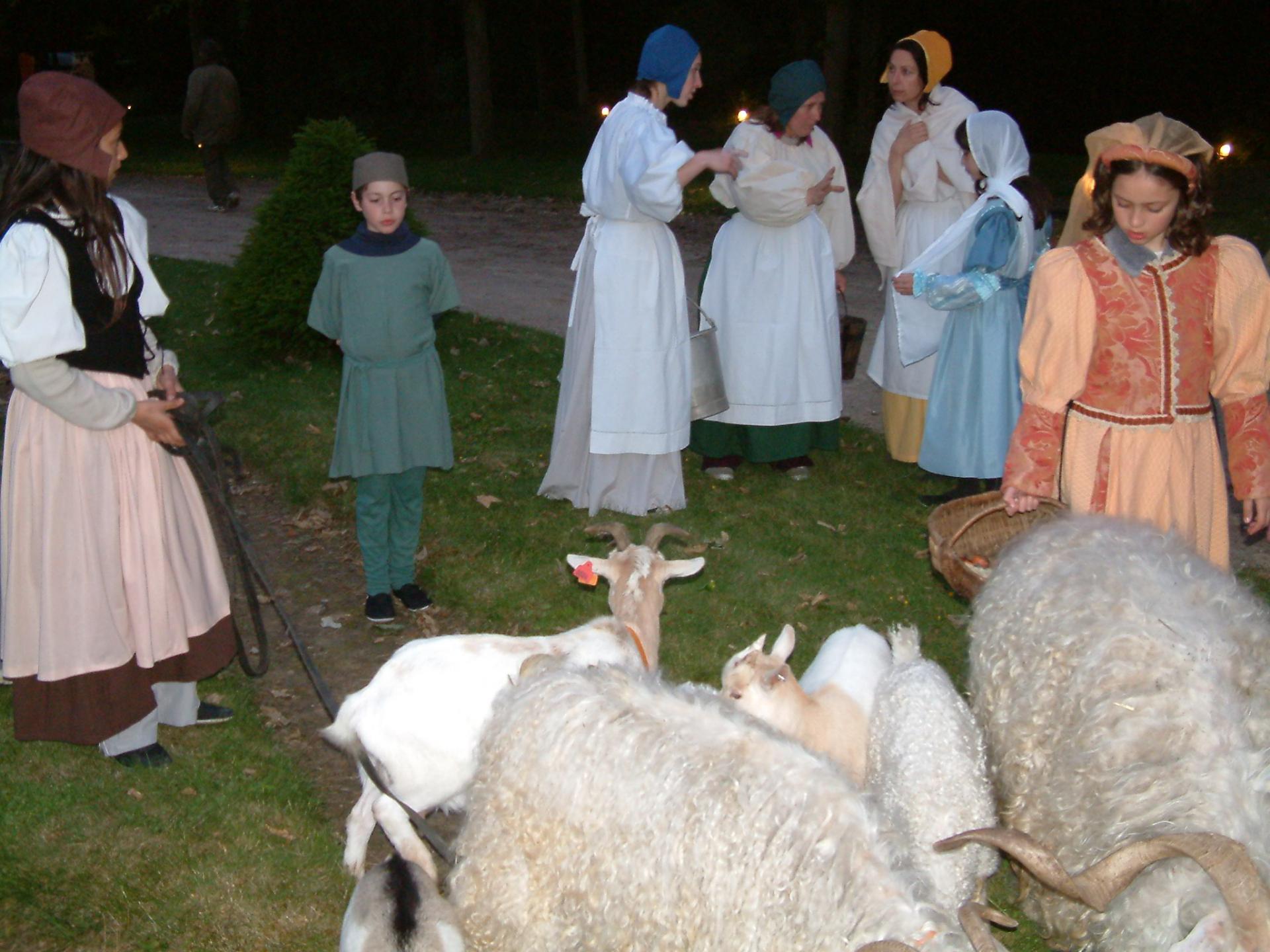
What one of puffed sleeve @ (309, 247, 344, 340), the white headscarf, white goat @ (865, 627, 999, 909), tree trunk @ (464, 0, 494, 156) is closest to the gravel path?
the white headscarf

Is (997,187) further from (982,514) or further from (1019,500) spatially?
(1019,500)

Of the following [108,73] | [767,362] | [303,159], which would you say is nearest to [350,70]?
[108,73]

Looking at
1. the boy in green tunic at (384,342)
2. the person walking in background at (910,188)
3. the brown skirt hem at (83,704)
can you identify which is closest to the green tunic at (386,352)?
the boy in green tunic at (384,342)

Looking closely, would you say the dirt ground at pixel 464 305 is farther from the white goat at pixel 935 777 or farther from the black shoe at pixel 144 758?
the white goat at pixel 935 777

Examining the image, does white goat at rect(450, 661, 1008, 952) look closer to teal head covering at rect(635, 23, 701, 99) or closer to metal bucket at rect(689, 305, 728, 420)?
metal bucket at rect(689, 305, 728, 420)

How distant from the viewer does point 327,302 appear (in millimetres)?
6070

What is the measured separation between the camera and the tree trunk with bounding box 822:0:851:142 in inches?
826

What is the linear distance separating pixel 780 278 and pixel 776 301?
15cm

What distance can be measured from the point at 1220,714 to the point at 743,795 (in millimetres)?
1435

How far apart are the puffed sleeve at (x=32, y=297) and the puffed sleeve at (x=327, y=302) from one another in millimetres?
1606

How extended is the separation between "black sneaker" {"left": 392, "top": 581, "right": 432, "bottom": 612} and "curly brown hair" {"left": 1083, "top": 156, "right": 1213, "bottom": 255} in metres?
3.87

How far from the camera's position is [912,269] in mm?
7328

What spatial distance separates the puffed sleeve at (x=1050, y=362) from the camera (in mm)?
4398

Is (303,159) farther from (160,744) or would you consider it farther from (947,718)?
(947,718)
